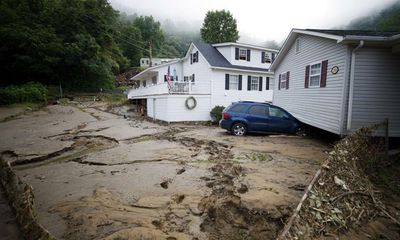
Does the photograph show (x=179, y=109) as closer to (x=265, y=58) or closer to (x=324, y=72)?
(x=324, y=72)

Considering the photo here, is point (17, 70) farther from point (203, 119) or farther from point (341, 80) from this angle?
point (341, 80)

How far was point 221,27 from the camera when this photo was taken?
4684 centimetres

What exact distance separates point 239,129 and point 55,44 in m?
29.9

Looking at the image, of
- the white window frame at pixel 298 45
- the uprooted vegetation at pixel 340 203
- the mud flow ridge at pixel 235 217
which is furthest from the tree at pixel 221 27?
the mud flow ridge at pixel 235 217

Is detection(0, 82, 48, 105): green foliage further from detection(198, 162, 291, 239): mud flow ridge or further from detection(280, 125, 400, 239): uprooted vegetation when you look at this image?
detection(280, 125, 400, 239): uprooted vegetation

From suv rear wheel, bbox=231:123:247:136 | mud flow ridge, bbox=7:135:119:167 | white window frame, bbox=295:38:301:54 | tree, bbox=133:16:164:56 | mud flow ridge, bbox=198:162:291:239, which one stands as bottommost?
mud flow ridge, bbox=7:135:119:167

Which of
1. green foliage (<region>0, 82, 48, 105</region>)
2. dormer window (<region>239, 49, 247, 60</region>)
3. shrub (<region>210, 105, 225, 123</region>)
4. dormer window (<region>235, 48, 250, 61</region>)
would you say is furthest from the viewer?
green foliage (<region>0, 82, 48, 105</region>)

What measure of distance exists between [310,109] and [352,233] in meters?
8.12

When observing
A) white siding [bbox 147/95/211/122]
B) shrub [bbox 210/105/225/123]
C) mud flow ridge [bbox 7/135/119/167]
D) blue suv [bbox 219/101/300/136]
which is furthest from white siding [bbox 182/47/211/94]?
mud flow ridge [bbox 7/135/119/167]

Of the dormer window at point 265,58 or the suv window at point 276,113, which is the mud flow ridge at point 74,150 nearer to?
the suv window at point 276,113

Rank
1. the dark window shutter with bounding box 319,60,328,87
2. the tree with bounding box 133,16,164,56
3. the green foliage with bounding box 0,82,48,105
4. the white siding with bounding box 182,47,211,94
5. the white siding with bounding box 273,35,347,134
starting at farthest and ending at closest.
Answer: the tree with bounding box 133,16,164,56 → the green foliage with bounding box 0,82,48,105 → the white siding with bounding box 182,47,211,94 → the dark window shutter with bounding box 319,60,328,87 → the white siding with bounding box 273,35,347,134

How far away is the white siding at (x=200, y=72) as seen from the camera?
18.0 meters

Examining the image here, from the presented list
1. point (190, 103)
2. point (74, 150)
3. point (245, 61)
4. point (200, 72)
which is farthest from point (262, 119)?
point (245, 61)

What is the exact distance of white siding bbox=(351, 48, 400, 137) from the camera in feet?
27.2
